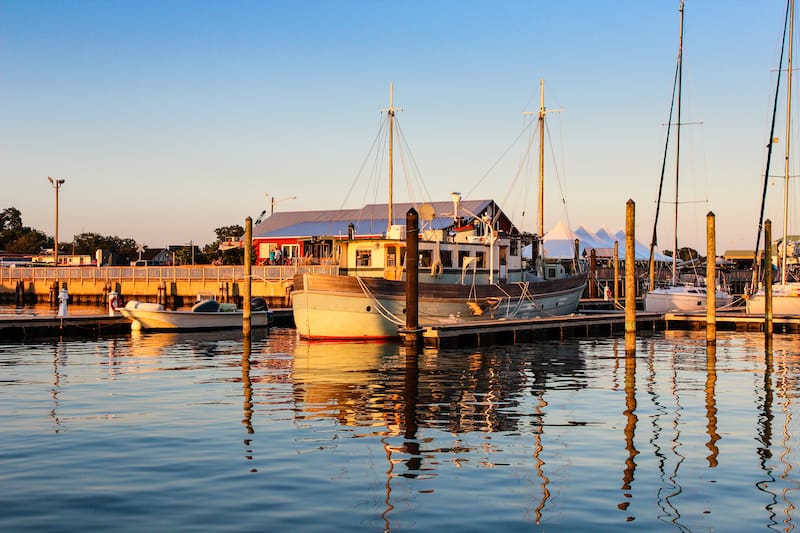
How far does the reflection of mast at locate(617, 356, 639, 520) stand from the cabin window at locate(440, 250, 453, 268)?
38.1 feet

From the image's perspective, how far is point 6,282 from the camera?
271ft

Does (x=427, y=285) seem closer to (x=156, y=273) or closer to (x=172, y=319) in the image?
(x=172, y=319)

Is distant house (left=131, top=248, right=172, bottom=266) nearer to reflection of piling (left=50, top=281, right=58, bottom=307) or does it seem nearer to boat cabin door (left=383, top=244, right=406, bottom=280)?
reflection of piling (left=50, top=281, right=58, bottom=307)

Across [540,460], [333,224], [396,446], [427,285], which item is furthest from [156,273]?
[540,460]

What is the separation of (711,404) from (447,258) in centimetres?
1953

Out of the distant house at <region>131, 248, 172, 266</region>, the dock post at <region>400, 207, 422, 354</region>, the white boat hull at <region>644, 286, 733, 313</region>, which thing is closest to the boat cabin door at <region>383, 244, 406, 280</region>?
the dock post at <region>400, 207, 422, 354</region>

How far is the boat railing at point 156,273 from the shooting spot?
67062 mm

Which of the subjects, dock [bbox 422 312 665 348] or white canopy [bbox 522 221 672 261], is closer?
dock [bbox 422 312 665 348]

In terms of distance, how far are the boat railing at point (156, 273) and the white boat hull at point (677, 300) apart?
21.6 meters

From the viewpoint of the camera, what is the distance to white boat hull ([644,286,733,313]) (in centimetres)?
5631

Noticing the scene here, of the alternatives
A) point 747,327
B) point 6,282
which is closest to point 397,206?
point 6,282

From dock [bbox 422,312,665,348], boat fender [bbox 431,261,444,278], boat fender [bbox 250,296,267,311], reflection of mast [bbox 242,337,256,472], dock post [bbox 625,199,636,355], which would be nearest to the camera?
reflection of mast [bbox 242,337,256,472]

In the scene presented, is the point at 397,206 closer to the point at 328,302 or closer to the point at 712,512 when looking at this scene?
the point at 328,302

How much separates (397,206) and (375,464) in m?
70.3
